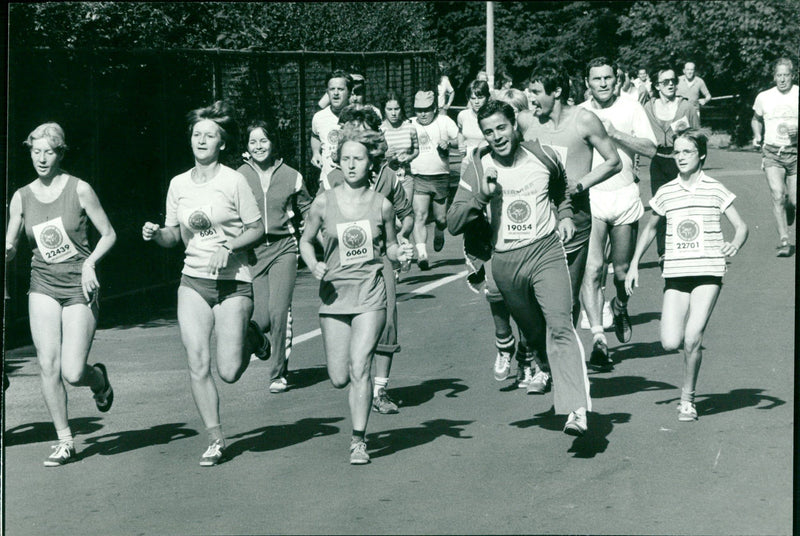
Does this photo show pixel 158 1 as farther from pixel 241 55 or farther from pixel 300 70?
pixel 300 70

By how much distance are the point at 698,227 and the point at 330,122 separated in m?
3.18

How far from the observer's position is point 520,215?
631 cm

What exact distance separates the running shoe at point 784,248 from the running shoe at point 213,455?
3719 millimetres

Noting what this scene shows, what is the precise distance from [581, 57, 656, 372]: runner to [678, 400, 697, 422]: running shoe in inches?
47.0

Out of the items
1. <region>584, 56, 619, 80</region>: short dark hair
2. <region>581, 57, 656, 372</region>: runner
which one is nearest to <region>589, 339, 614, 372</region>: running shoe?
<region>581, 57, 656, 372</region>: runner

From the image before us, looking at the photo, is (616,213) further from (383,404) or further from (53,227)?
(53,227)

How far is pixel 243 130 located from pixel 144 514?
5.62 meters

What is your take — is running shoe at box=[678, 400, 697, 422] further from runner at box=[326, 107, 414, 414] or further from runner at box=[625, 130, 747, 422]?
runner at box=[326, 107, 414, 414]

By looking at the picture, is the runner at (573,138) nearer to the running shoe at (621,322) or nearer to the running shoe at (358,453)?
the running shoe at (621,322)

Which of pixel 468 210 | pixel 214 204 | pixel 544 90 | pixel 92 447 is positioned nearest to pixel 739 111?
pixel 544 90

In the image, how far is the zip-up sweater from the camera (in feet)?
24.5

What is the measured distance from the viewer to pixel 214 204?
19.6 feet

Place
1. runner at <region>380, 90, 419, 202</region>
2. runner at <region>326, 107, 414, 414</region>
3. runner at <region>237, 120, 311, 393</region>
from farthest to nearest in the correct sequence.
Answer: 1. runner at <region>380, 90, 419, 202</region>
2. runner at <region>237, 120, 311, 393</region>
3. runner at <region>326, 107, 414, 414</region>

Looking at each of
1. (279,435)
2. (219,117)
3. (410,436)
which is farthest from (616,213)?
(219,117)
